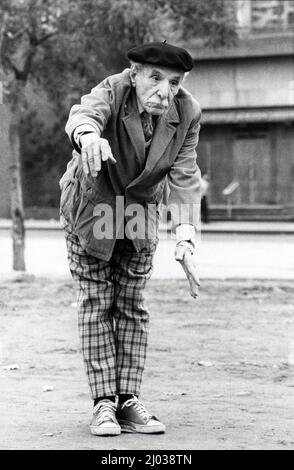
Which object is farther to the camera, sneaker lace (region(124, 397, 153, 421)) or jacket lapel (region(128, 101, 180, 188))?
sneaker lace (region(124, 397, 153, 421))

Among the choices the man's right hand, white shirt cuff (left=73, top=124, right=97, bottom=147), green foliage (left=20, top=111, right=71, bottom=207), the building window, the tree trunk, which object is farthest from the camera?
green foliage (left=20, top=111, right=71, bottom=207)

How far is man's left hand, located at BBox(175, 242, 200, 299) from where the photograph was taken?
4699 millimetres

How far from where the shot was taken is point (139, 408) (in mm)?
4977

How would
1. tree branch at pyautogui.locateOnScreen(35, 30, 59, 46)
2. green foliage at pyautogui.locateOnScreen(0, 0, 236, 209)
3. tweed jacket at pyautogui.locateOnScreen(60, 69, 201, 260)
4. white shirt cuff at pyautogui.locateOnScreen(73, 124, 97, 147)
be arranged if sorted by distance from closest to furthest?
white shirt cuff at pyautogui.locateOnScreen(73, 124, 97, 147) → tweed jacket at pyautogui.locateOnScreen(60, 69, 201, 260) → green foliage at pyautogui.locateOnScreen(0, 0, 236, 209) → tree branch at pyautogui.locateOnScreen(35, 30, 59, 46)

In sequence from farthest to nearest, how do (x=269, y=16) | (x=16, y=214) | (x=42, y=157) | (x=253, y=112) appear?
1. (x=42, y=157)
2. (x=253, y=112)
3. (x=269, y=16)
4. (x=16, y=214)

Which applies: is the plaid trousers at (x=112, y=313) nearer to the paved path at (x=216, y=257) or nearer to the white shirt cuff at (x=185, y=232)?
the white shirt cuff at (x=185, y=232)

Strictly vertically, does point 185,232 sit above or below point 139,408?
above

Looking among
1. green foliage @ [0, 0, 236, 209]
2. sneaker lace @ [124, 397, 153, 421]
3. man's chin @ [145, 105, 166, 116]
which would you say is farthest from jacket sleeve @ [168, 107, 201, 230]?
green foliage @ [0, 0, 236, 209]

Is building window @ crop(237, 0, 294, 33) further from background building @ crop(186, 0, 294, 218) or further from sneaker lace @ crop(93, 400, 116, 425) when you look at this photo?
sneaker lace @ crop(93, 400, 116, 425)

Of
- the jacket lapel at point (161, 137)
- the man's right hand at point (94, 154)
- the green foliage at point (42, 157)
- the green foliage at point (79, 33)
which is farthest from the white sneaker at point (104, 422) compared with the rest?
the green foliage at point (42, 157)

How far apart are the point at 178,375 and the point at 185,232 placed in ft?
5.66

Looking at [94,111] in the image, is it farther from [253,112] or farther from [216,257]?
[253,112]

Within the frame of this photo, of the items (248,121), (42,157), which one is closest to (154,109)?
(248,121)

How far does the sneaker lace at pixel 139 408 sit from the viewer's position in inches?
193
